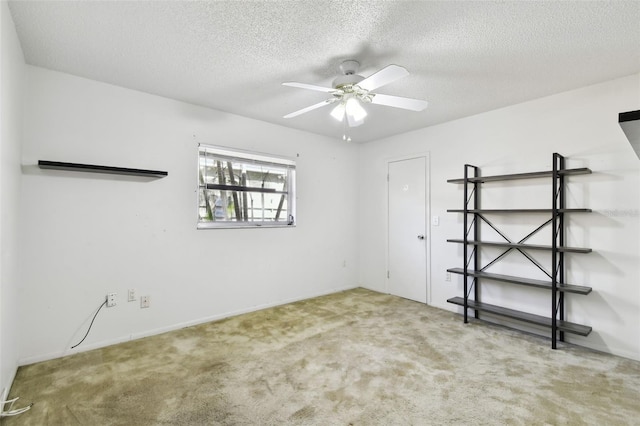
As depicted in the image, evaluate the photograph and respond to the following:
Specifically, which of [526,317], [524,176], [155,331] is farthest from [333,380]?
[524,176]

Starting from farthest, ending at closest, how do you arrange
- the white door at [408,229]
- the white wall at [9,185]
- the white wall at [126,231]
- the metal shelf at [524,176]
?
the white door at [408,229]
the metal shelf at [524,176]
the white wall at [126,231]
the white wall at [9,185]

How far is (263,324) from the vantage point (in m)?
3.35

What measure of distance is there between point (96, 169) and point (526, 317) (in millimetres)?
4272

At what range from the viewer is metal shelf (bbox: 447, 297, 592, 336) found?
2688 mm

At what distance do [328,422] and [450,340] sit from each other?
1.68 m

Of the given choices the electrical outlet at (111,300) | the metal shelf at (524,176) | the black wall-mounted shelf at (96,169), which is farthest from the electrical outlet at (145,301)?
the metal shelf at (524,176)

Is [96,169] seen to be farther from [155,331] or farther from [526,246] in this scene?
[526,246]

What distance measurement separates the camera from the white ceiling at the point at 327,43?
1.79 meters

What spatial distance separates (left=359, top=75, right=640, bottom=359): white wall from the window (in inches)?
80.3

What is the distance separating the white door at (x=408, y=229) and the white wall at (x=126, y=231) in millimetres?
1532

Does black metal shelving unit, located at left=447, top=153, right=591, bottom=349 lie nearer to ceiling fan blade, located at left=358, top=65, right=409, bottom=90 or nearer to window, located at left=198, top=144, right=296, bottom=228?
ceiling fan blade, located at left=358, top=65, right=409, bottom=90

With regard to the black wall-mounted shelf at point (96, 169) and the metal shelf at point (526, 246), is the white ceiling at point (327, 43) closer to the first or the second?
the black wall-mounted shelf at point (96, 169)

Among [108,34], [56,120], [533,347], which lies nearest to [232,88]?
[108,34]

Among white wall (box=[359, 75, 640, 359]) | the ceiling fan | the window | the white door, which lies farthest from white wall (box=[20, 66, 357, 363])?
white wall (box=[359, 75, 640, 359])
